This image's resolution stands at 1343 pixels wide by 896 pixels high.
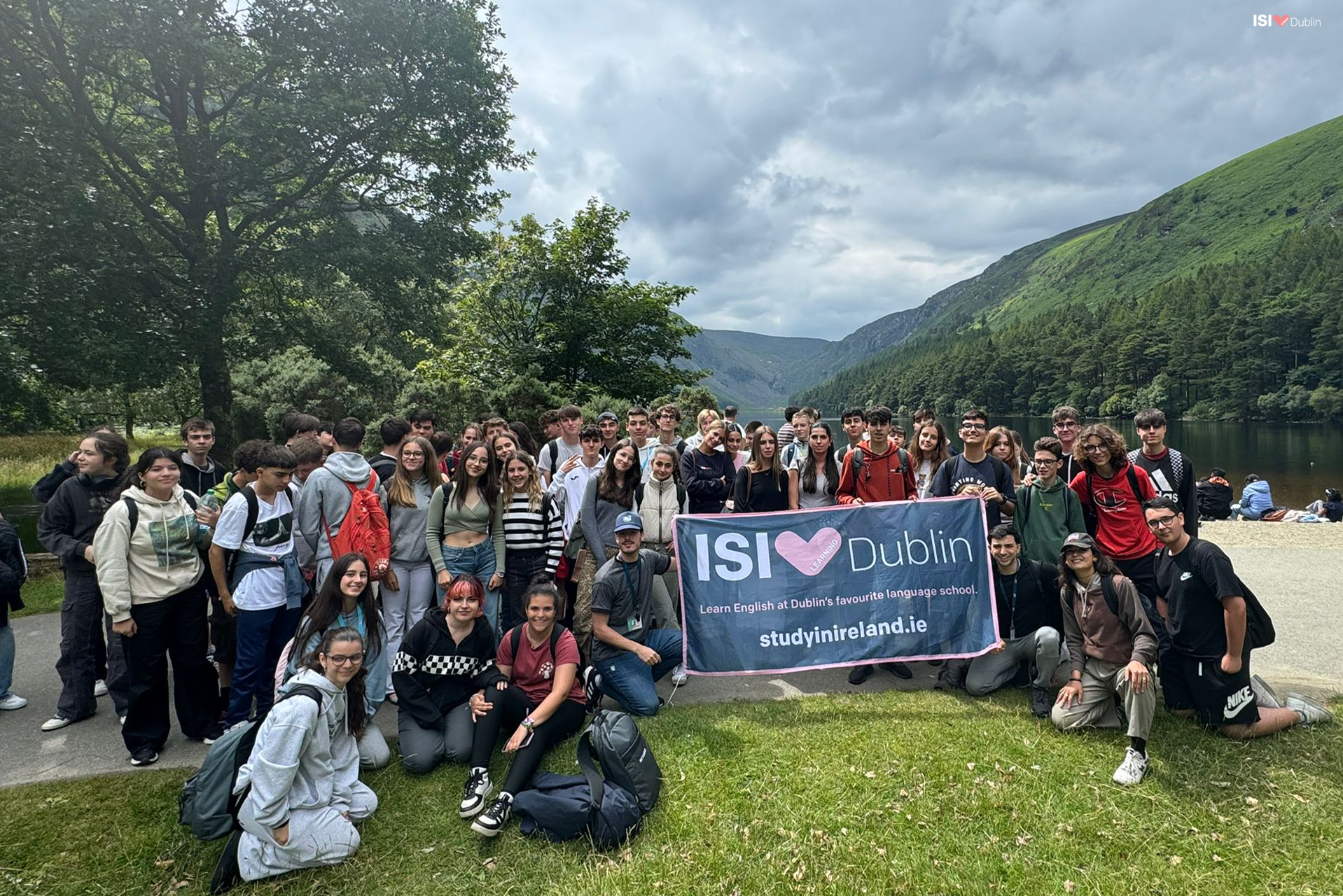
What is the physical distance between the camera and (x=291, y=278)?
1633 centimetres

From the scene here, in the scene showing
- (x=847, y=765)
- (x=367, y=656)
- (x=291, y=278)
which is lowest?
(x=847, y=765)

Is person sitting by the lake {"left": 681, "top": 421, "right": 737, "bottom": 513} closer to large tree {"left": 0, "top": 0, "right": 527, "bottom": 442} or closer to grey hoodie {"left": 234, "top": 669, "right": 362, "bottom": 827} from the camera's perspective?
grey hoodie {"left": 234, "top": 669, "right": 362, "bottom": 827}

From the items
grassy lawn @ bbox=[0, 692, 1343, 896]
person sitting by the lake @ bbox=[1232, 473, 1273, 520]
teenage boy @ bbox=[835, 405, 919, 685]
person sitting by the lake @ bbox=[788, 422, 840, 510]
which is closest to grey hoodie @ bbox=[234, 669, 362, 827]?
grassy lawn @ bbox=[0, 692, 1343, 896]

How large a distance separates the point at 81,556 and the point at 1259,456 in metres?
62.4

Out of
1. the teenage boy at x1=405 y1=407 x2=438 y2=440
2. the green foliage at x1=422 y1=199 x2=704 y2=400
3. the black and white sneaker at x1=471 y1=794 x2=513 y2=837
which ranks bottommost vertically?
the black and white sneaker at x1=471 y1=794 x2=513 y2=837

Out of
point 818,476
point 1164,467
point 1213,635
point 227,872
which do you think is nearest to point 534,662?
point 227,872

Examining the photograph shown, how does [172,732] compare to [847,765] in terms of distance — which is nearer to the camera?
[847,765]

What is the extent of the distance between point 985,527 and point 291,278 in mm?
17392

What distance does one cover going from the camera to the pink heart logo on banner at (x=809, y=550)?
21.0ft

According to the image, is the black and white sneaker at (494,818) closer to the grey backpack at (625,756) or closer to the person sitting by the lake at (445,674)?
the grey backpack at (625,756)

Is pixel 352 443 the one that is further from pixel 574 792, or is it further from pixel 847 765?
pixel 847 765

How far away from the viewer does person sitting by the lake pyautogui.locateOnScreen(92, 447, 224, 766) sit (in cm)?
479

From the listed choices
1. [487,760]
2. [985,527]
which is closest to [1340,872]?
[985,527]

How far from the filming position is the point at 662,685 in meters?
6.48
